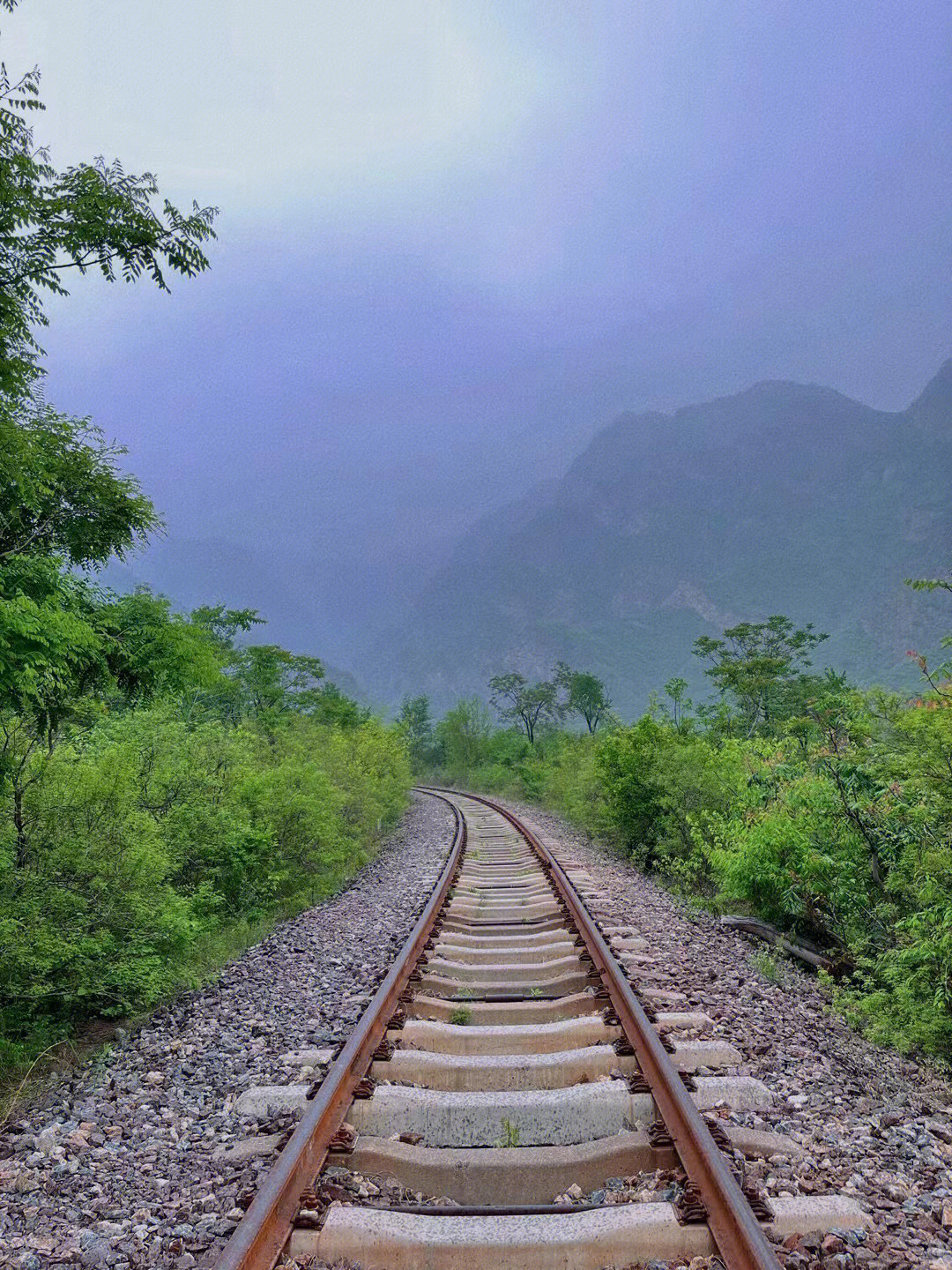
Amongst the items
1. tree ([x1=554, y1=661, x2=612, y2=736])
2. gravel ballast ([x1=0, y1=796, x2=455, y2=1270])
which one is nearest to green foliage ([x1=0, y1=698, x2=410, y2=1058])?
gravel ballast ([x1=0, y1=796, x2=455, y2=1270])

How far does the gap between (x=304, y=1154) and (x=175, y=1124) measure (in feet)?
3.76

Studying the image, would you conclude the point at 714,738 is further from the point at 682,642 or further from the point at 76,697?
the point at 682,642

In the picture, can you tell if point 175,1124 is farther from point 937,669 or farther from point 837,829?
point 837,829

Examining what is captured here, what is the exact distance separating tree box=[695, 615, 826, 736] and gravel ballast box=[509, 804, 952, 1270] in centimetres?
2007

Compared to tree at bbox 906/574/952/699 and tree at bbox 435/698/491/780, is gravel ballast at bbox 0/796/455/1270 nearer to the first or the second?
tree at bbox 906/574/952/699

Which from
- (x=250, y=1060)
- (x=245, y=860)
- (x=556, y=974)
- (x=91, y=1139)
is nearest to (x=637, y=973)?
(x=556, y=974)

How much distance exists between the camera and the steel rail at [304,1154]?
2.12 m

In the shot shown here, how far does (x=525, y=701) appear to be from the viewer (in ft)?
188

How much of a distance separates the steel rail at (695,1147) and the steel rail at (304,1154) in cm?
129

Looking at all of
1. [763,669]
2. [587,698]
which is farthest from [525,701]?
[763,669]

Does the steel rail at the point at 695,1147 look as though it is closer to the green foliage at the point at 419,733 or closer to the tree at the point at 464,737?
the tree at the point at 464,737

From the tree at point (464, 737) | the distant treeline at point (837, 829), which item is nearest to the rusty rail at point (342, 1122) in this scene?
the distant treeline at point (837, 829)

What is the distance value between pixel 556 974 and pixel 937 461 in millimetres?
223099

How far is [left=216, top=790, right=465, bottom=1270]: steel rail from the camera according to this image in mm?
2125
